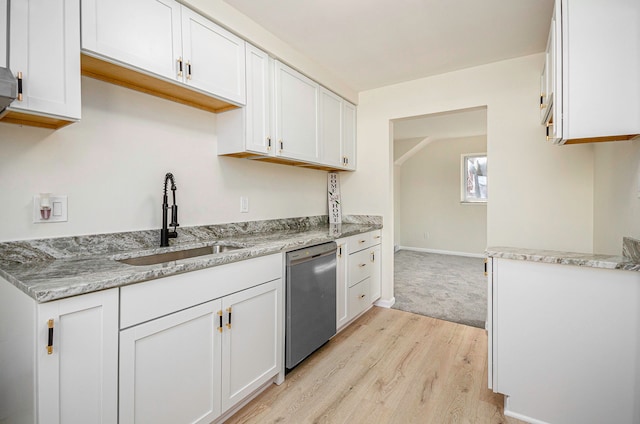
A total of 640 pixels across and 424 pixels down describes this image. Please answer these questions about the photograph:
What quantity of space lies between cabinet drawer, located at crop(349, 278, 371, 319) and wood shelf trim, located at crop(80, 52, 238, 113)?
1.87m

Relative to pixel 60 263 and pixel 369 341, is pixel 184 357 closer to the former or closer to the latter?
pixel 60 263

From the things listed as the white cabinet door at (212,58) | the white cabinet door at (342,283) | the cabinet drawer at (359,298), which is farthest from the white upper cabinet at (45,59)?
the cabinet drawer at (359,298)

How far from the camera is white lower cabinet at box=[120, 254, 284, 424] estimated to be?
1.18m

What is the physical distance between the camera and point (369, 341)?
255 cm

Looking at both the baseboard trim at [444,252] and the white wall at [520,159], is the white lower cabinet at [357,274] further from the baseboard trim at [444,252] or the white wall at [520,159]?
the baseboard trim at [444,252]

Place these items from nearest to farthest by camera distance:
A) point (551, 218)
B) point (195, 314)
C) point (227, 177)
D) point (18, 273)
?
point (18, 273) → point (195, 314) → point (227, 177) → point (551, 218)

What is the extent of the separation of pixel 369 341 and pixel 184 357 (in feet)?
5.34

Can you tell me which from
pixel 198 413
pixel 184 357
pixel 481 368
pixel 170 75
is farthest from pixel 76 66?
pixel 481 368

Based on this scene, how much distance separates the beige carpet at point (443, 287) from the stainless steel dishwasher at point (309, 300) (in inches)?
50.9

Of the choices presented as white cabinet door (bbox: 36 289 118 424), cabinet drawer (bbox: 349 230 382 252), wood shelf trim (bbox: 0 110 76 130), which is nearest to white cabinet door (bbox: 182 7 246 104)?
wood shelf trim (bbox: 0 110 76 130)

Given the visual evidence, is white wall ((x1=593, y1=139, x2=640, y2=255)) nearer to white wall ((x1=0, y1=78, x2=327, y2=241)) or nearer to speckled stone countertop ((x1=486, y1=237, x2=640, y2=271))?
speckled stone countertop ((x1=486, y1=237, x2=640, y2=271))

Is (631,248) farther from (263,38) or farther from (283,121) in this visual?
(263,38)

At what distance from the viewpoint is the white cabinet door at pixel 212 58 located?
170cm

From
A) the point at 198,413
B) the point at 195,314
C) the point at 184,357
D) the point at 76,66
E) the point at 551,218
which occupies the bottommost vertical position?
the point at 198,413
